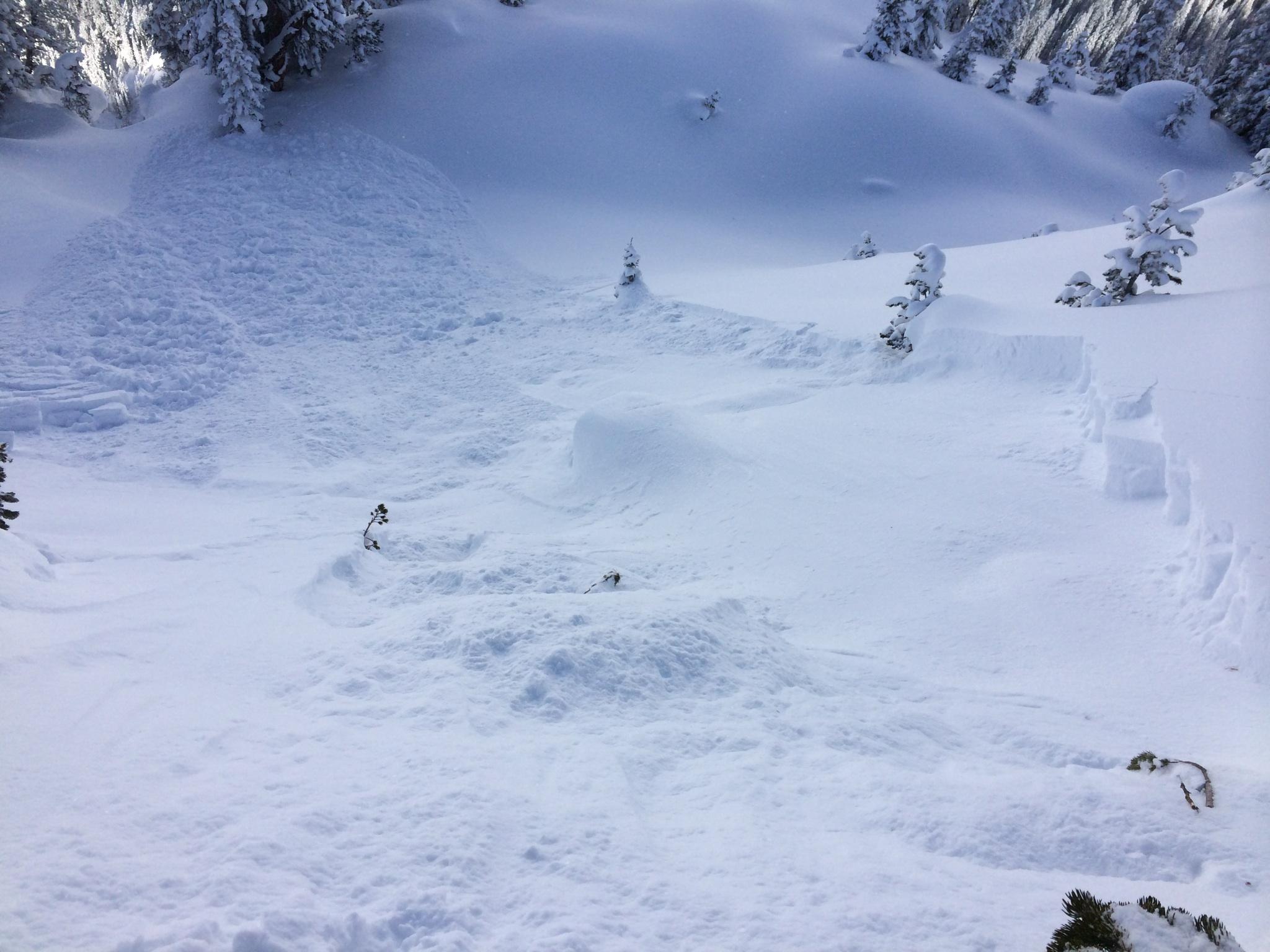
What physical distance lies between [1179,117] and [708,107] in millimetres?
25789

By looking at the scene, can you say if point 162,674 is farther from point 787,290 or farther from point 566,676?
point 787,290

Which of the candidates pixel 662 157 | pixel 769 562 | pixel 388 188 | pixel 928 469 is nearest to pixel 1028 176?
pixel 662 157

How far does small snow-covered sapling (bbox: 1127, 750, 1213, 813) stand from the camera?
3.12m

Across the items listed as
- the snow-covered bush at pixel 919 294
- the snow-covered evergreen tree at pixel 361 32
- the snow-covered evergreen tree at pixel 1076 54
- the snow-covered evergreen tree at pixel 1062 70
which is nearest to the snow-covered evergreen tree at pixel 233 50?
the snow-covered evergreen tree at pixel 361 32

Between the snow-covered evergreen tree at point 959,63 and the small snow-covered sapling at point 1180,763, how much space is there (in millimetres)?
38039

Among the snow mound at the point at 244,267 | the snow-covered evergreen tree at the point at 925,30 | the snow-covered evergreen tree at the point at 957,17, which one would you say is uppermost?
the snow-covered evergreen tree at the point at 957,17

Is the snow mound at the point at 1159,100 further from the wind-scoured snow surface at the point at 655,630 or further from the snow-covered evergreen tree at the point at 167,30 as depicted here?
the snow-covered evergreen tree at the point at 167,30

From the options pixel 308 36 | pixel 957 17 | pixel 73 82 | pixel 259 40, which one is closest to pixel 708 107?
pixel 308 36

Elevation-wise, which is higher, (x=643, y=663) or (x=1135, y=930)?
(x=1135, y=930)

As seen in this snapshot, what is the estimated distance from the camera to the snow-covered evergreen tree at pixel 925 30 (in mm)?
31234

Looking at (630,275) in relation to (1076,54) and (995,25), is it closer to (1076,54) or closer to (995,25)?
(995,25)

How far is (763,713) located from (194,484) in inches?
367

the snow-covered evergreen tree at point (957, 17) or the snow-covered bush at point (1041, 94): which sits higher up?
the snow-covered evergreen tree at point (957, 17)

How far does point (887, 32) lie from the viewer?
2852 centimetres
